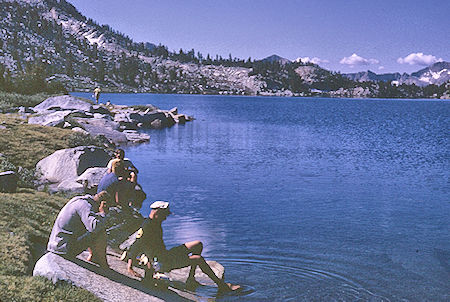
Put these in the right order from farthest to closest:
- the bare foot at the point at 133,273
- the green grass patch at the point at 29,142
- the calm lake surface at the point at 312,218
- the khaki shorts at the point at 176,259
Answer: the green grass patch at the point at 29,142, the calm lake surface at the point at 312,218, the khaki shorts at the point at 176,259, the bare foot at the point at 133,273

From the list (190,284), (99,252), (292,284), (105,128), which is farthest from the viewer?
(105,128)

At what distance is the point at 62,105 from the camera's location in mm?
49500

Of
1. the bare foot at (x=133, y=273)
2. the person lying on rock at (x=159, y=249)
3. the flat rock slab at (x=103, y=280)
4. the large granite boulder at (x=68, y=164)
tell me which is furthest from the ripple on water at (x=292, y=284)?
the large granite boulder at (x=68, y=164)

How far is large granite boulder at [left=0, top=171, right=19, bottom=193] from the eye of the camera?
16.7m

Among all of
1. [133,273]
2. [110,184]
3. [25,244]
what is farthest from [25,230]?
[133,273]

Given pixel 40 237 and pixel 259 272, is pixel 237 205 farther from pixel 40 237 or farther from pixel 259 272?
pixel 40 237

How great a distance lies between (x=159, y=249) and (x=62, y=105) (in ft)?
138

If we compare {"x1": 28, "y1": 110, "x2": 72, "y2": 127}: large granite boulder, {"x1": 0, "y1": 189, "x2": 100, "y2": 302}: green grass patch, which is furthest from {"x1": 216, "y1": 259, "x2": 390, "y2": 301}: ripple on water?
{"x1": 28, "y1": 110, "x2": 72, "y2": 127}: large granite boulder

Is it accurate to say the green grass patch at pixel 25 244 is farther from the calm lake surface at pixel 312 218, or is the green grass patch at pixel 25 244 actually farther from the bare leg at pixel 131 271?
the calm lake surface at pixel 312 218

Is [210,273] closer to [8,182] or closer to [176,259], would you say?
[176,259]

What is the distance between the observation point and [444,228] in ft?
66.5

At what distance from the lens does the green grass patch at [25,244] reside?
870 centimetres

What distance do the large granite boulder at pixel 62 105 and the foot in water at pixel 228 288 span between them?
1553 inches


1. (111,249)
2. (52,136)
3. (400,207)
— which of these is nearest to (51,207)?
A: (111,249)
